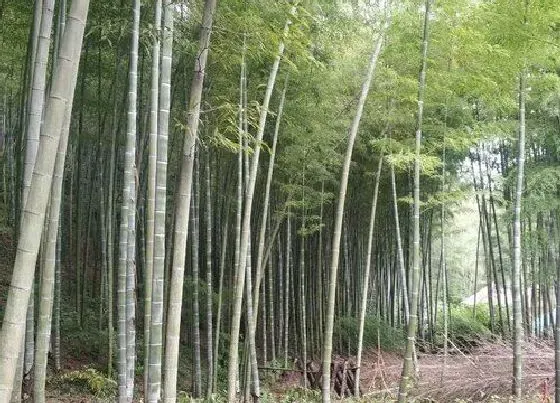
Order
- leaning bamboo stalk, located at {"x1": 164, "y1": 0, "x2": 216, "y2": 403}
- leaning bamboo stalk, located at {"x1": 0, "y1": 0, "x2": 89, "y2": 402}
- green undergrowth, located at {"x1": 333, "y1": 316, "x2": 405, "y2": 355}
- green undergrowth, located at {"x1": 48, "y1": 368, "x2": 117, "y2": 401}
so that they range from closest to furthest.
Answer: leaning bamboo stalk, located at {"x1": 0, "y1": 0, "x2": 89, "y2": 402} → leaning bamboo stalk, located at {"x1": 164, "y1": 0, "x2": 216, "y2": 403} → green undergrowth, located at {"x1": 48, "y1": 368, "x2": 117, "y2": 401} → green undergrowth, located at {"x1": 333, "y1": 316, "x2": 405, "y2": 355}

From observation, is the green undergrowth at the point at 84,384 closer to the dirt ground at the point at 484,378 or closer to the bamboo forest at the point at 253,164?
the bamboo forest at the point at 253,164

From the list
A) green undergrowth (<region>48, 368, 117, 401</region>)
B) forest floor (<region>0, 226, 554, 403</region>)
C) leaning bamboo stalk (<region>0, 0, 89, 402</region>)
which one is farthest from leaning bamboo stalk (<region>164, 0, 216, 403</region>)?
green undergrowth (<region>48, 368, 117, 401</region>)

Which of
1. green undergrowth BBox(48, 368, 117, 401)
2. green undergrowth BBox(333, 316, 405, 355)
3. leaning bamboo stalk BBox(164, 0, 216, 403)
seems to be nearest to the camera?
leaning bamboo stalk BBox(164, 0, 216, 403)

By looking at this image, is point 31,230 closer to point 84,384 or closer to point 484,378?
point 84,384

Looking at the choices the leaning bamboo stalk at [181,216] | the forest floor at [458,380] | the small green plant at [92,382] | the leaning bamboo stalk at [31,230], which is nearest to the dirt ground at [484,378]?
the forest floor at [458,380]

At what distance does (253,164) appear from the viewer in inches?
170

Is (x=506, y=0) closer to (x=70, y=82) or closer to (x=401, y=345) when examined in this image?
(x=70, y=82)

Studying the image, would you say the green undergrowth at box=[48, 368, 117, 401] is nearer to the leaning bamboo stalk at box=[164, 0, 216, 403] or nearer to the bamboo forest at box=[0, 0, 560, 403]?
the bamboo forest at box=[0, 0, 560, 403]

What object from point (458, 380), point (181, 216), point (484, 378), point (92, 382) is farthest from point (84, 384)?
point (484, 378)

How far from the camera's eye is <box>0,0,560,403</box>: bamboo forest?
2686 mm

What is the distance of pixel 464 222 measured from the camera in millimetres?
25609

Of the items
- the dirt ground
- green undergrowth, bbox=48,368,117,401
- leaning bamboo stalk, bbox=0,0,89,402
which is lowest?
green undergrowth, bbox=48,368,117,401

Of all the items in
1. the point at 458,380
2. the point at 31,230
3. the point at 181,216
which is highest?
the point at 181,216

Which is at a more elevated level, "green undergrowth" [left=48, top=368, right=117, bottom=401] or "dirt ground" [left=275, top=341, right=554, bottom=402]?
"dirt ground" [left=275, top=341, right=554, bottom=402]
